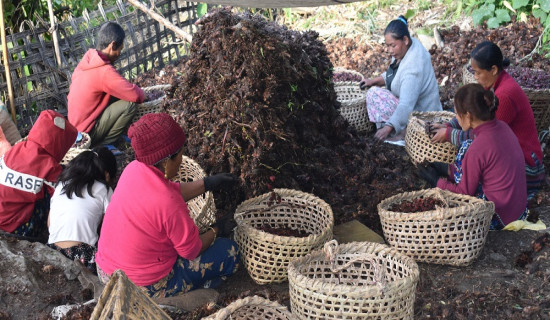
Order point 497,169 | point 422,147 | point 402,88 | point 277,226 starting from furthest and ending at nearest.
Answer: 1. point 402,88
2. point 422,147
3. point 277,226
4. point 497,169

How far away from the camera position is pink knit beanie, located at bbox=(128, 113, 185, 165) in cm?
282

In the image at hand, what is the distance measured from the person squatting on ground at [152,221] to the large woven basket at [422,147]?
7.53ft

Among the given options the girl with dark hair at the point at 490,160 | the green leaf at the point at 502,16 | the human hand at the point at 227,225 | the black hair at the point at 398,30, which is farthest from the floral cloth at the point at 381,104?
the green leaf at the point at 502,16

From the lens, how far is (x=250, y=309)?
248 centimetres

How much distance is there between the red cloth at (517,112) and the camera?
4.04 metres

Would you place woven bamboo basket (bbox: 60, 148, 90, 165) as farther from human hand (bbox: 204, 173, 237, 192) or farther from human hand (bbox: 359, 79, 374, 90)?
human hand (bbox: 359, 79, 374, 90)

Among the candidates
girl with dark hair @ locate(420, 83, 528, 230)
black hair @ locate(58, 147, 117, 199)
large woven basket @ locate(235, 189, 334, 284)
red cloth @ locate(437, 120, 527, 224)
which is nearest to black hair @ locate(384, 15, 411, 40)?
girl with dark hair @ locate(420, 83, 528, 230)

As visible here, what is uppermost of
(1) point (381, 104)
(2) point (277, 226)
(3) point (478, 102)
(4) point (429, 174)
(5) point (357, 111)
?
(3) point (478, 102)

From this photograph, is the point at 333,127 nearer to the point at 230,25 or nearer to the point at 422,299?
the point at 230,25

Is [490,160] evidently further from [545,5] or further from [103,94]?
[545,5]

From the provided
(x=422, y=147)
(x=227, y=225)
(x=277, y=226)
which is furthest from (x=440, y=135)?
(x=227, y=225)

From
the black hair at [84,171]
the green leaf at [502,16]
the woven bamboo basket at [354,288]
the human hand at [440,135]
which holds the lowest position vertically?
the woven bamboo basket at [354,288]

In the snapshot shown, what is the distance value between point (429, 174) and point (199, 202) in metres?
1.83

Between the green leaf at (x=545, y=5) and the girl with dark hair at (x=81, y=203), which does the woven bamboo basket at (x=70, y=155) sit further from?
the green leaf at (x=545, y=5)
